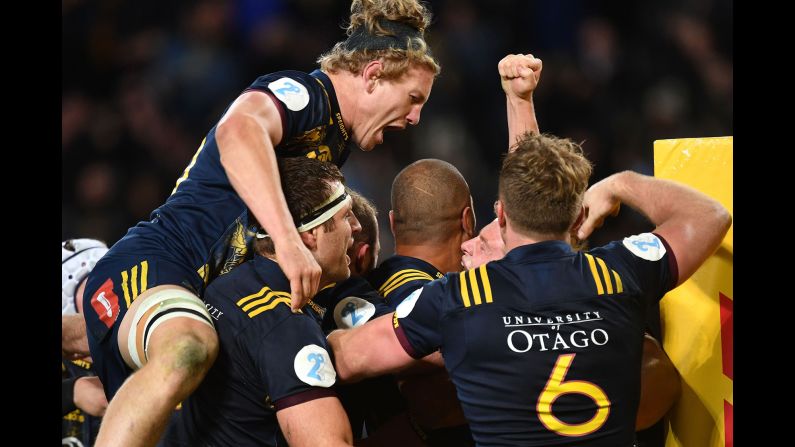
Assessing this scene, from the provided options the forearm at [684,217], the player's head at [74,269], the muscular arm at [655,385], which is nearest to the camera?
the forearm at [684,217]

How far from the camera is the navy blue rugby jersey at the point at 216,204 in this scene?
3.38 meters

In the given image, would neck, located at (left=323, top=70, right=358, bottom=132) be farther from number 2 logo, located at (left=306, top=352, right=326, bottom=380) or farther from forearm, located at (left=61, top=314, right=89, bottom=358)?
forearm, located at (left=61, top=314, right=89, bottom=358)

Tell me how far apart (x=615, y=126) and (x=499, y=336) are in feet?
Answer: 18.5

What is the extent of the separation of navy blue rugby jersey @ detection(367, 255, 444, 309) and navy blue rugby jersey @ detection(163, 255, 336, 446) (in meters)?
0.50

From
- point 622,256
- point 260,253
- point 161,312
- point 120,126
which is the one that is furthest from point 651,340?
point 120,126

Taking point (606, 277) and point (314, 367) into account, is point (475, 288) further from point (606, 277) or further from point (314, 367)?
point (314, 367)

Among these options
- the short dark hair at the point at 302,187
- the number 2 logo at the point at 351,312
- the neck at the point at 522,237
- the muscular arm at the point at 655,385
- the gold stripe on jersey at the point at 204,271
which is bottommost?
the muscular arm at the point at 655,385

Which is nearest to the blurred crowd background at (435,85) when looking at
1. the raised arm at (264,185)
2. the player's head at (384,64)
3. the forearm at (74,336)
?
the forearm at (74,336)

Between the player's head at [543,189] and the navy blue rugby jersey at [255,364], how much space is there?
2.66 ft

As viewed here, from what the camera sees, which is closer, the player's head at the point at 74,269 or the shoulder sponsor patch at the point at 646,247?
the shoulder sponsor patch at the point at 646,247

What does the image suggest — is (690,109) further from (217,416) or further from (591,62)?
(217,416)

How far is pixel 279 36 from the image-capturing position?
803 centimetres

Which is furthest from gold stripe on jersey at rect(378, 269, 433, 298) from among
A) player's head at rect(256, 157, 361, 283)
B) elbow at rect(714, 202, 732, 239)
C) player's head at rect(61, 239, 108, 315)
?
player's head at rect(61, 239, 108, 315)

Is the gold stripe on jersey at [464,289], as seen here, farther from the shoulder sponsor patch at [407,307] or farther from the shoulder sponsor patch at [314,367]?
the shoulder sponsor patch at [314,367]
